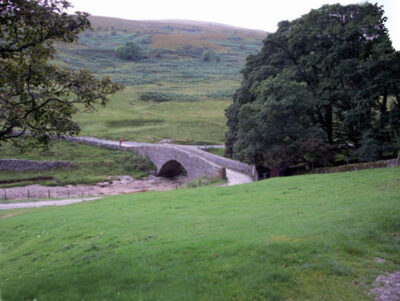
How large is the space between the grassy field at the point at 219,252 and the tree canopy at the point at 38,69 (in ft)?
14.1

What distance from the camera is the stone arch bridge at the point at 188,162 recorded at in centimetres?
3312

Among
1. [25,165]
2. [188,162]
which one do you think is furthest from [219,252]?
[25,165]

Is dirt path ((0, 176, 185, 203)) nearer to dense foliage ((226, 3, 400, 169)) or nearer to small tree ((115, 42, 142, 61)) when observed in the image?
dense foliage ((226, 3, 400, 169))

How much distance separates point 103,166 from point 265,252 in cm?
3998

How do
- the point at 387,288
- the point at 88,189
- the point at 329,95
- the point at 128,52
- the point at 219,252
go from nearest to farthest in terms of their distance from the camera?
the point at 387,288, the point at 219,252, the point at 329,95, the point at 88,189, the point at 128,52

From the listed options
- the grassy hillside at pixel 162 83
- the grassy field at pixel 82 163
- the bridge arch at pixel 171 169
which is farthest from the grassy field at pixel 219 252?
the bridge arch at pixel 171 169

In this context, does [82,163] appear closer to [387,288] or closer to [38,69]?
[38,69]

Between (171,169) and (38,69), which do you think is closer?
(38,69)

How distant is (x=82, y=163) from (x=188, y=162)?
1568 cm

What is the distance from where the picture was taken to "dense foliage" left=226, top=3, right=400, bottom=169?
1040 inches

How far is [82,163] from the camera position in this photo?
4503 centimetres

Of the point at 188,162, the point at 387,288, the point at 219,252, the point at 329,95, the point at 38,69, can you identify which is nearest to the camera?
the point at 387,288

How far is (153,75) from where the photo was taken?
118m

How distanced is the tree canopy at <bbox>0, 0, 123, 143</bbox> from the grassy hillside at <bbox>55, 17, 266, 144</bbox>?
35.1 feet
